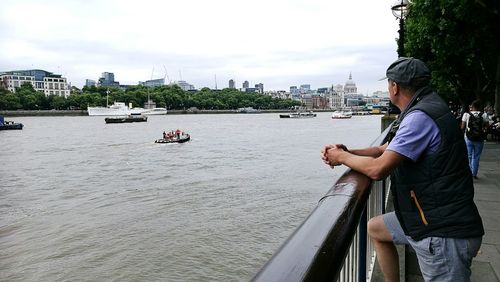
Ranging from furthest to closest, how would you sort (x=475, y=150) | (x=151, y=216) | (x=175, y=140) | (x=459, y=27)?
(x=175, y=140)
(x=151, y=216)
(x=459, y=27)
(x=475, y=150)

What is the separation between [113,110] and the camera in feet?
490

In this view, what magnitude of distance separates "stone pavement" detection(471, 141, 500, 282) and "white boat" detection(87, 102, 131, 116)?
14287 cm

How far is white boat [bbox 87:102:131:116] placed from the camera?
485ft

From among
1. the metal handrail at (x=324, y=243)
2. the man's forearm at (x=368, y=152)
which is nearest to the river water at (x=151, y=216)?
the man's forearm at (x=368, y=152)

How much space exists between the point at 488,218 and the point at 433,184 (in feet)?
15.1

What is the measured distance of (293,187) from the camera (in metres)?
23.5

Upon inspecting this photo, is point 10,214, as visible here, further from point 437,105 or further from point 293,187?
point 437,105

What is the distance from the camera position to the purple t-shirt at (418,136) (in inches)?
91.4

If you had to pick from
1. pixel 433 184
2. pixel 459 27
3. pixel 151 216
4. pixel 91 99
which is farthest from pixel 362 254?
pixel 91 99

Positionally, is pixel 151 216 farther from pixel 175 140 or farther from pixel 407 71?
pixel 175 140

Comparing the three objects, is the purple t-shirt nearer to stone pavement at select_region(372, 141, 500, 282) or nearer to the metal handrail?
the metal handrail

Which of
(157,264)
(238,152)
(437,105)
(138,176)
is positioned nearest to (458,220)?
(437,105)

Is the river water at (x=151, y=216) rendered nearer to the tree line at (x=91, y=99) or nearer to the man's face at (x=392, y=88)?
the man's face at (x=392, y=88)

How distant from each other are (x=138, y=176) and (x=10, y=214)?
980 centimetres
